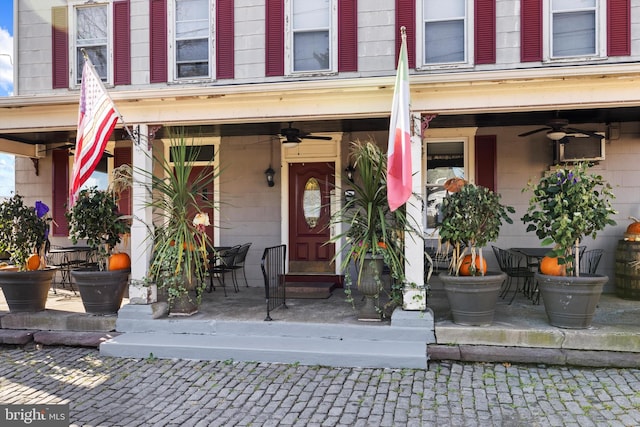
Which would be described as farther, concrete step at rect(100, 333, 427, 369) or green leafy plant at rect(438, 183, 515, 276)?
green leafy plant at rect(438, 183, 515, 276)

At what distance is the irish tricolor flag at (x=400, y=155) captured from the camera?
4254 millimetres

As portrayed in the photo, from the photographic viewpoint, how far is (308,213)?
7.54m

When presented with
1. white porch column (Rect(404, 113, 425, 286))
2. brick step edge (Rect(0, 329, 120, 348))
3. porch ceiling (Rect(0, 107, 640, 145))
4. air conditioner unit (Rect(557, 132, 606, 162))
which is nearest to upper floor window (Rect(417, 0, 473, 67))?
porch ceiling (Rect(0, 107, 640, 145))

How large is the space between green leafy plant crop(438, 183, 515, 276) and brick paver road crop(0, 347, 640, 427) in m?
1.26

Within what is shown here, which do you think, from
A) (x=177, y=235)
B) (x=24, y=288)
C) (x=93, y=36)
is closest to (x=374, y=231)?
(x=177, y=235)

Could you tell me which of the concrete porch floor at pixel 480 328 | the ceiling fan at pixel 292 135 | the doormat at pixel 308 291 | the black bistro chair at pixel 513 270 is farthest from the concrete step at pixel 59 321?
the black bistro chair at pixel 513 270

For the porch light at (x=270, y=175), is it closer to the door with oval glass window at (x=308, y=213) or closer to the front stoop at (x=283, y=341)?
the door with oval glass window at (x=308, y=213)

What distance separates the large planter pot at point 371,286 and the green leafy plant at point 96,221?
299 centimetres

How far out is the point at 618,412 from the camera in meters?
3.47

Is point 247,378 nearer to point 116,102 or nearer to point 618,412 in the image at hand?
point 618,412

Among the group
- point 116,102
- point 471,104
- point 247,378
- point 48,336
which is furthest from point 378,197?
point 48,336

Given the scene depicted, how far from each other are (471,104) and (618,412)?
3095 millimetres

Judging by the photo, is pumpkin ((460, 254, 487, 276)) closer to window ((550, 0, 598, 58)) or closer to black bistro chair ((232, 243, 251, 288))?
black bistro chair ((232, 243, 251, 288))

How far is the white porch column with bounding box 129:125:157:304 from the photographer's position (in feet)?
17.9
